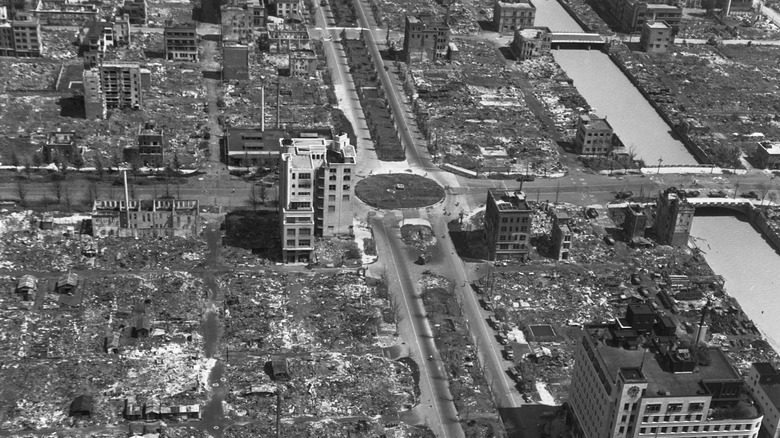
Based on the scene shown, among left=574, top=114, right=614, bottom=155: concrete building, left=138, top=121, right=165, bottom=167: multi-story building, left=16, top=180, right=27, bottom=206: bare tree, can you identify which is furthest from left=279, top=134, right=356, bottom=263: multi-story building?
left=574, top=114, right=614, bottom=155: concrete building

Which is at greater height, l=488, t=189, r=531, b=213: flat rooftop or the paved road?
l=488, t=189, r=531, b=213: flat rooftop

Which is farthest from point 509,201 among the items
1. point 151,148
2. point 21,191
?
point 21,191

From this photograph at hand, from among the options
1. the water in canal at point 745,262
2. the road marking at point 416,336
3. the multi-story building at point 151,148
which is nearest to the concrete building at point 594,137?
the water in canal at point 745,262

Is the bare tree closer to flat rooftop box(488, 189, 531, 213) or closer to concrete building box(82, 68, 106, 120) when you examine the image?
concrete building box(82, 68, 106, 120)

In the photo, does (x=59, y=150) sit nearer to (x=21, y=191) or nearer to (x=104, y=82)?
(x=21, y=191)

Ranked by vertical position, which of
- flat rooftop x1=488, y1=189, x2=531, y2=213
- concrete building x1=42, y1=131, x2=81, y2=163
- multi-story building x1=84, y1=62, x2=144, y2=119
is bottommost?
concrete building x1=42, y1=131, x2=81, y2=163
